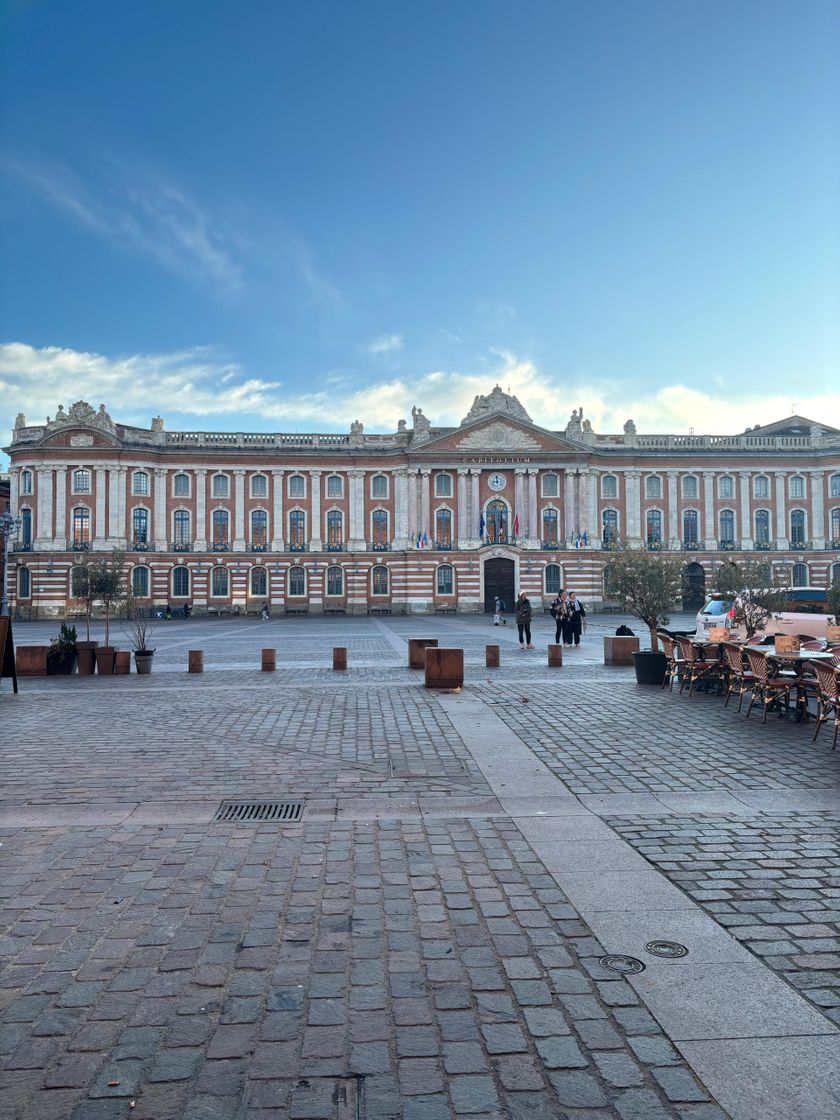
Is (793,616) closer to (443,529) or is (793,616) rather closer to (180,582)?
(443,529)

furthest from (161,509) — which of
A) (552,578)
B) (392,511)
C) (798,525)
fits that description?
(798,525)

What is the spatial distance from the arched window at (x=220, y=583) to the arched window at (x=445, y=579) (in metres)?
15.0

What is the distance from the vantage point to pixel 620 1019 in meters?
3.26

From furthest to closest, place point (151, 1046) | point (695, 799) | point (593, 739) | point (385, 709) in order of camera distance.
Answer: point (385, 709)
point (593, 739)
point (695, 799)
point (151, 1046)

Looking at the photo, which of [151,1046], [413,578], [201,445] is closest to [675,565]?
[151,1046]

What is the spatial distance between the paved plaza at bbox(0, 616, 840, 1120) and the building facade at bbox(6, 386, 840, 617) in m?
44.1

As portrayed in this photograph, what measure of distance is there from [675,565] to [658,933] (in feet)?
40.0

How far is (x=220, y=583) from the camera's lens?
52500 millimetres

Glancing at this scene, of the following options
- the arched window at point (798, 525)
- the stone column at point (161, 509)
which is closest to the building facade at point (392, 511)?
the stone column at point (161, 509)

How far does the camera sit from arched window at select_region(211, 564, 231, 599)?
52.4 meters

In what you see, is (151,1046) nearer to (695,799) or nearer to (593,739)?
(695,799)

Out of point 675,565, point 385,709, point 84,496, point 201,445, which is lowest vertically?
point 385,709

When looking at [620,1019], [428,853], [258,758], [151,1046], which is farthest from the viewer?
[258,758]

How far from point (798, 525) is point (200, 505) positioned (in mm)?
44381
